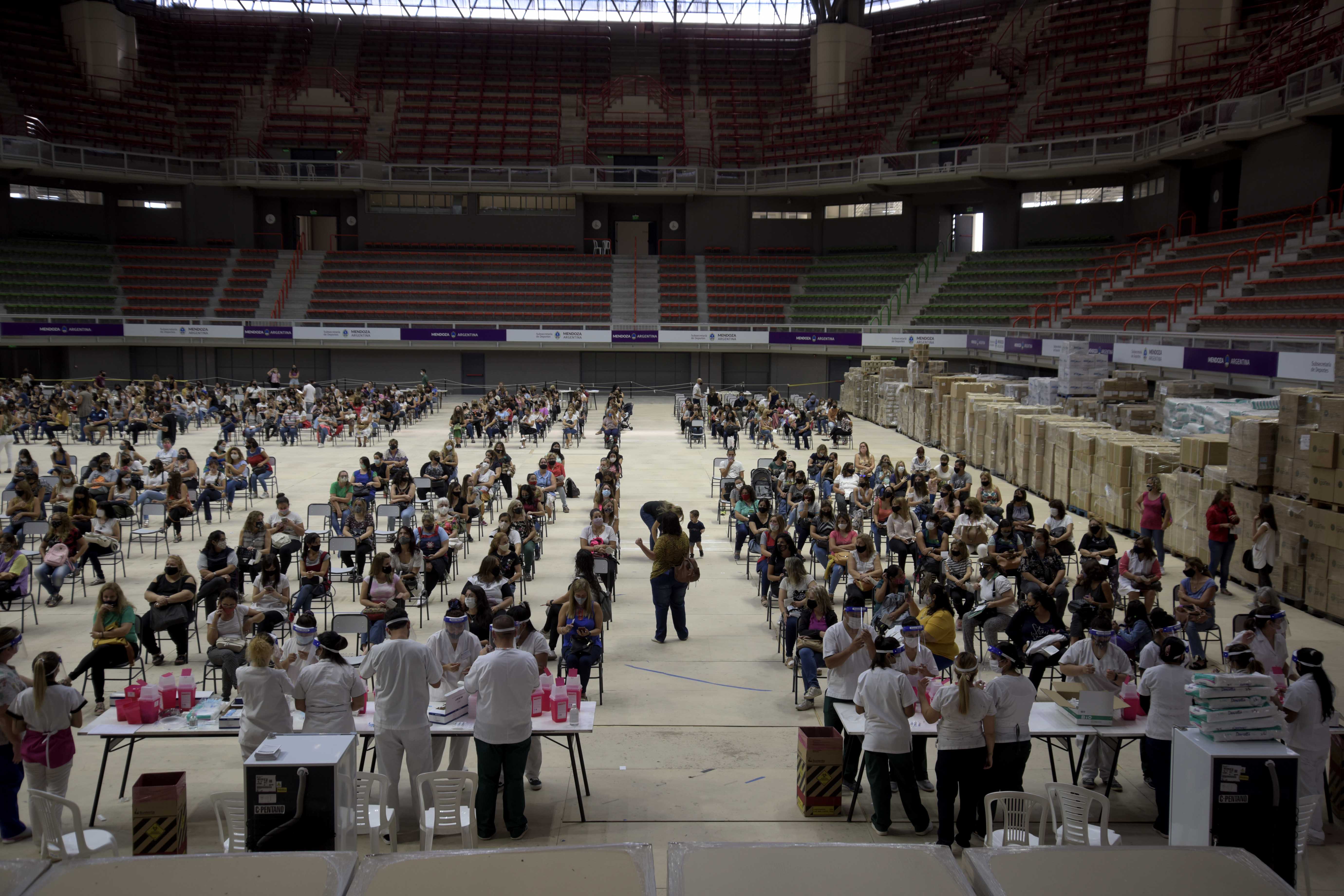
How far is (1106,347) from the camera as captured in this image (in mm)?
27656

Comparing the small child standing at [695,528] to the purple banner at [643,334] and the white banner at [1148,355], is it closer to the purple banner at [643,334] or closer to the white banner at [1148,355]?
the white banner at [1148,355]

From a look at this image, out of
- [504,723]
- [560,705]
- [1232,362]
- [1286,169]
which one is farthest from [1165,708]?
[1286,169]

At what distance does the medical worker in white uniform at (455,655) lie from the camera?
769 centimetres

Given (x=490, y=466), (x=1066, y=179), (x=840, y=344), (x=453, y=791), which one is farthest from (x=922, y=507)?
(x=1066, y=179)

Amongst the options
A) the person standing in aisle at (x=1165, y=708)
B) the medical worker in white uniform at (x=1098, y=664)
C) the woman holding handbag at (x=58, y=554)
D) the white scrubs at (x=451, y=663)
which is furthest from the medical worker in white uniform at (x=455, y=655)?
the woman holding handbag at (x=58, y=554)

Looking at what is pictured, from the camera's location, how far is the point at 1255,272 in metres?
28.0

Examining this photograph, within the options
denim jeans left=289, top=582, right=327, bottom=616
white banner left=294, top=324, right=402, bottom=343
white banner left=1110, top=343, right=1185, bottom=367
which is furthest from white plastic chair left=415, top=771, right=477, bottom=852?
white banner left=294, top=324, right=402, bottom=343

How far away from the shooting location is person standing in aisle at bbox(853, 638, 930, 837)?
688 cm

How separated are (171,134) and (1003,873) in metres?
54.2

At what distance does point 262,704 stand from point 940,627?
18.8ft

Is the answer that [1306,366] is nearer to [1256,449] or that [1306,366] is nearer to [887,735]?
[1256,449]

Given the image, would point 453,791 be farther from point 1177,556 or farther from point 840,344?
point 840,344

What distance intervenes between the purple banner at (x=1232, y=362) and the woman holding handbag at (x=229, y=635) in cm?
1982

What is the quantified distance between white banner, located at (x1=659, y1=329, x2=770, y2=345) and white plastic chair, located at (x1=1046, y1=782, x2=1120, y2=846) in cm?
3705
